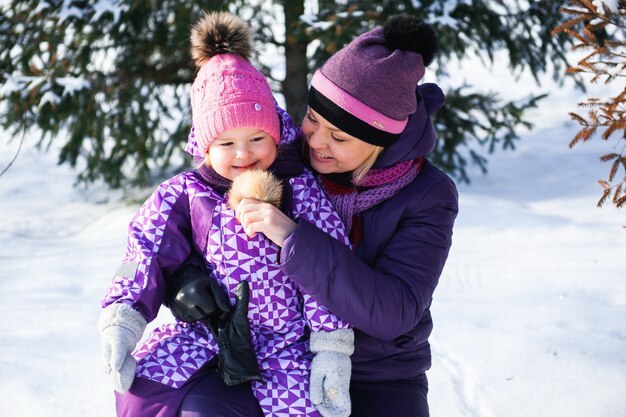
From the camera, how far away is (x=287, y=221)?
1877 millimetres

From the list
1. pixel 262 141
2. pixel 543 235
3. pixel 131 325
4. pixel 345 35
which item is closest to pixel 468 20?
pixel 345 35

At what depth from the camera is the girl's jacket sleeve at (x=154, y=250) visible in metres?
1.93

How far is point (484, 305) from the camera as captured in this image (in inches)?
148

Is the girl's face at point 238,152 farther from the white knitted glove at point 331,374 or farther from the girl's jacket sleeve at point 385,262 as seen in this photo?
the white knitted glove at point 331,374

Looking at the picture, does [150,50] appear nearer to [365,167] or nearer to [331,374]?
[365,167]

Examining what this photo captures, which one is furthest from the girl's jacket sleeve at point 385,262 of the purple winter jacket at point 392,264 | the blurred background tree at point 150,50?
the blurred background tree at point 150,50

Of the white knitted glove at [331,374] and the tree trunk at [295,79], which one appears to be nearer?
the white knitted glove at [331,374]

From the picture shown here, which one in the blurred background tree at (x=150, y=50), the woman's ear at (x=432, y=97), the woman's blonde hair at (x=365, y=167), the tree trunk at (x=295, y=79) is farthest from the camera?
the tree trunk at (x=295, y=79)

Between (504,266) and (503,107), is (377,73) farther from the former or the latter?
(503,107)

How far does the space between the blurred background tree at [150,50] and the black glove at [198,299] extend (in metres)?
2.92

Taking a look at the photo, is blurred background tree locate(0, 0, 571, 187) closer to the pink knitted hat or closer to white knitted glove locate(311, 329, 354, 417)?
the pink knitted hat

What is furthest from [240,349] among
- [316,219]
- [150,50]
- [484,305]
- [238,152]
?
[150,50]

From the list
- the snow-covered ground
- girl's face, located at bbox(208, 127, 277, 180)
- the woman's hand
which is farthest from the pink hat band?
the snow-covered ground

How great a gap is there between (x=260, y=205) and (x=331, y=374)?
20.7 inches
